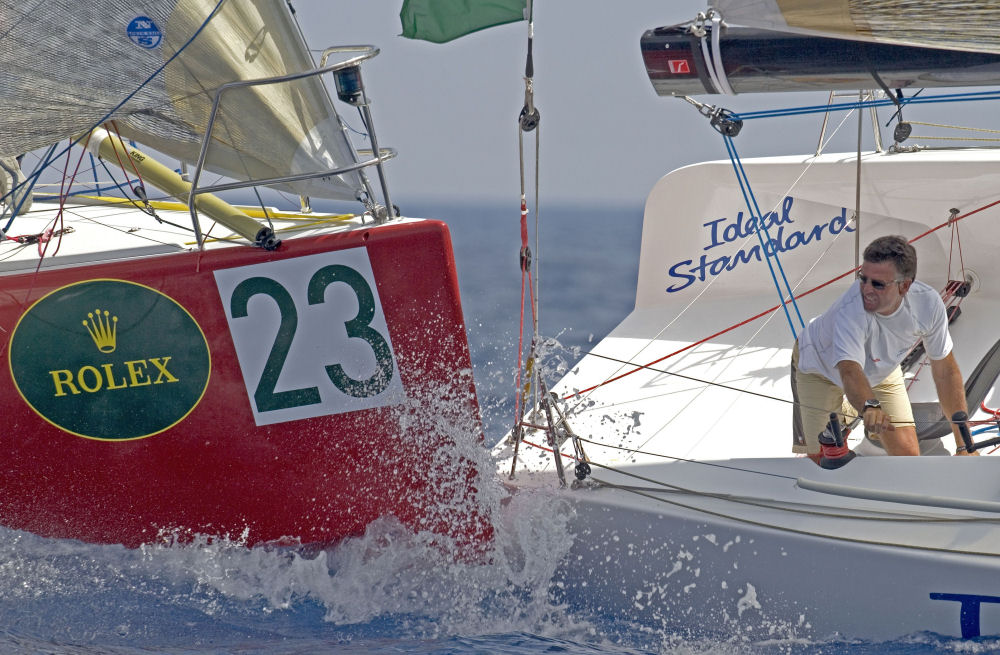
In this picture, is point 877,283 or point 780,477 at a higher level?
point 877,283

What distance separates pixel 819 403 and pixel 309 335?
62.3 inches

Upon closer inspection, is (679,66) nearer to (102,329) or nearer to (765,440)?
(765,440)

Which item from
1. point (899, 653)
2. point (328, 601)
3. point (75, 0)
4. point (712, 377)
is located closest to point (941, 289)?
point (712, 377)

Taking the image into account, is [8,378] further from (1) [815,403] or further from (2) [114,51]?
(1) [815,403]

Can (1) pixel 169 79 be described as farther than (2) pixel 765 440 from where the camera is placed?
No

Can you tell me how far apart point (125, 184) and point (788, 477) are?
7.98 ft

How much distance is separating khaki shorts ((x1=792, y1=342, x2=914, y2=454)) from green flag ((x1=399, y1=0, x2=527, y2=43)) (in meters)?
1.39

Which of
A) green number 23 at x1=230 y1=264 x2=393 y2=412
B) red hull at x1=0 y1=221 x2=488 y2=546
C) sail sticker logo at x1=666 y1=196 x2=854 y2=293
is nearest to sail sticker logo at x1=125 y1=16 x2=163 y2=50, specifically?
red hull at x1=0 y1=221 x2=488 y2=546

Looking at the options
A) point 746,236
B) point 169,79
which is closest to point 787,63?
point 169,79

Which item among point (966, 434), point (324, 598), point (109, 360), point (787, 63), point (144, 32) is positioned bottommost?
point (324, 598)

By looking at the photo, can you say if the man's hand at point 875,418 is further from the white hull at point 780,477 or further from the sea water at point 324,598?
the sea water at point 324,598

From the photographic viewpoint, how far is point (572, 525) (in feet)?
10.5

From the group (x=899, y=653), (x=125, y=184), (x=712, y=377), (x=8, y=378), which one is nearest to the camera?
(x=899, y=653)

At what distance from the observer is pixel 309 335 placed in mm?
3033
